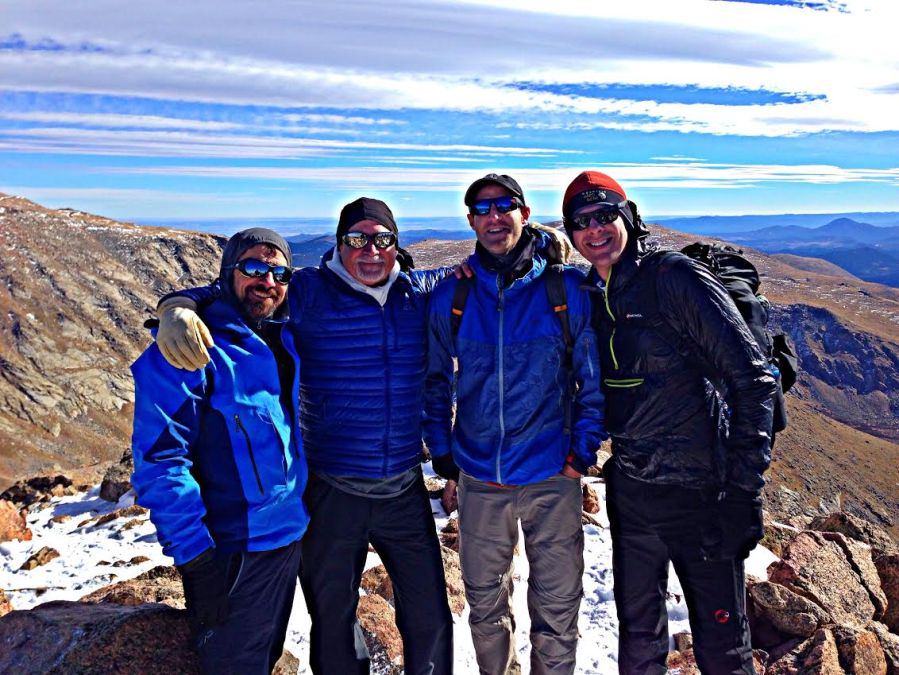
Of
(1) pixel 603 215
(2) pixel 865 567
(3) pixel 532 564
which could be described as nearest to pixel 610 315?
(1) pixel 603 215

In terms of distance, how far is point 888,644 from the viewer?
8.91 m

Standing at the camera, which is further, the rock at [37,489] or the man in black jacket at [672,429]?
the rock at [37,489]

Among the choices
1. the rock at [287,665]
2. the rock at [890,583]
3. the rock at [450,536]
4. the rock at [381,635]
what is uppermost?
the rock at [287,665]

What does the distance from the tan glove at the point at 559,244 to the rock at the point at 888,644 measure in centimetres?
759

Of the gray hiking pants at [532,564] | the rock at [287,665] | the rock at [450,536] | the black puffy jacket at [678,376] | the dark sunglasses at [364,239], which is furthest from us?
the rock at [450,536]

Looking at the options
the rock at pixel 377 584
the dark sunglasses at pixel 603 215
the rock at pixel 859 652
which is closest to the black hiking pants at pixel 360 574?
the rock at pixel 377 584

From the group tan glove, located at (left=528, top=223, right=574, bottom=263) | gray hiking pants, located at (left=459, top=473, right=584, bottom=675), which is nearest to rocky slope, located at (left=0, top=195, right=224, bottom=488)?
gray hiking pants, located at (left=459, top=473, right=584, bottom=675)

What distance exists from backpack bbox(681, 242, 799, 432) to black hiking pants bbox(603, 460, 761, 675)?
109cm

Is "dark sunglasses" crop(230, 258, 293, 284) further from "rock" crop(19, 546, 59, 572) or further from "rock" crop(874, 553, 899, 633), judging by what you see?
"rock" crop(19, 546, 59, 572)

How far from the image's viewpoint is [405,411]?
6.42 metres

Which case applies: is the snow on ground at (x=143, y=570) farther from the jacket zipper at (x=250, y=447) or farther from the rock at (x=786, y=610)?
the jacket zipper at (x=250, y=447)

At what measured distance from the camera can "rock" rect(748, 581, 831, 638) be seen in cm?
861

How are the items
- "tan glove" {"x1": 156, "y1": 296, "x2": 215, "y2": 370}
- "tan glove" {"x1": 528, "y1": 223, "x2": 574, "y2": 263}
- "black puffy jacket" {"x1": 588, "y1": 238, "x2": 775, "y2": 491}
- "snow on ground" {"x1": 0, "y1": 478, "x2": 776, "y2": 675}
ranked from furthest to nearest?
"snow on ground" {"x1": 0, "y1": 478, "x2": 776, "y2": 675} → "tan glove" {"x1": 528, "y1": 223, "x2": 574, "y2": 263} → "black puffy jacket" {"x1": 588, "y1": 238, "x2": 775, "y2": 491} → "tan glove" {"x1": 156, "y1": 296, "x2": 215, "y2": 370}

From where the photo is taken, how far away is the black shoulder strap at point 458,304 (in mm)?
6355
